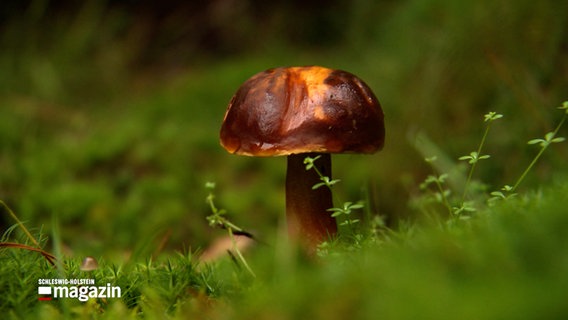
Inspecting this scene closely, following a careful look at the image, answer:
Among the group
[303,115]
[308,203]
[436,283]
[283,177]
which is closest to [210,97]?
[283,177]

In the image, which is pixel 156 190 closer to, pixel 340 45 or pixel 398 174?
pixel 398 174

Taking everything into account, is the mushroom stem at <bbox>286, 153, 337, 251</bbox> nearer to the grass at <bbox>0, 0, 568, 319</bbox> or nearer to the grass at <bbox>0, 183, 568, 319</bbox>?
the grass at <bbox>0, 0, 568, 319</bbox>

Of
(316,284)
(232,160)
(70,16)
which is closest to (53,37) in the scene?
(70,16)

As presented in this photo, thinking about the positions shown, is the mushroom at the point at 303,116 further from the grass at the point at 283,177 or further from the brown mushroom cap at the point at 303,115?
the grass at the point at 283,177

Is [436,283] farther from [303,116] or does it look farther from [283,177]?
[283,177]

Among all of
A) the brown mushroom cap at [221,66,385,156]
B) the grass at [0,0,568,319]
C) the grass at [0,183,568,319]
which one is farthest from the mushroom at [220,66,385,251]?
the grass at [0,183,568,319]
